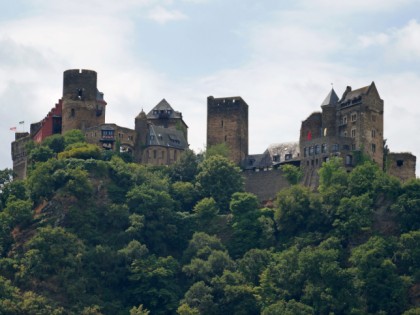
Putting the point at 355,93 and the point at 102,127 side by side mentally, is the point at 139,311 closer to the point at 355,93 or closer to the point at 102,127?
the point at 102,127

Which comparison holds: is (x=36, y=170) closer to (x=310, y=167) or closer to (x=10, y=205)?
(x=10, y=205)

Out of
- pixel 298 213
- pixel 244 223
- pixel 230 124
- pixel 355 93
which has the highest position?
pixel 355 93

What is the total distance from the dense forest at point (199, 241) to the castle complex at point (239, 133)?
2829mm

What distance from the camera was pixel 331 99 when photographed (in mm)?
137625

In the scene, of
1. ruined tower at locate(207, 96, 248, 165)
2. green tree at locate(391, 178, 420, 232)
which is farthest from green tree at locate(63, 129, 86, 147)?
green tree at locate(391, 178, 420, 232)

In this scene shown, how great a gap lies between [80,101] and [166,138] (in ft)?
29.4

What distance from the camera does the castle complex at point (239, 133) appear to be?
135 meters

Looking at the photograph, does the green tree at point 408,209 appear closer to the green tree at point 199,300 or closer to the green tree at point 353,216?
the green tree at point 353,216

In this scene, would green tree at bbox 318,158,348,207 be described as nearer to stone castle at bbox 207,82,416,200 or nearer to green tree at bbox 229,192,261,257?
stone castle at bbox 207,82,416,200

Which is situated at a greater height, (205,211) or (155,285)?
(205,211)

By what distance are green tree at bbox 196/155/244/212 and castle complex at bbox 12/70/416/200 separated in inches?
86.2

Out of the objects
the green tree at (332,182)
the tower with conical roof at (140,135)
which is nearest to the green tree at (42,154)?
the tower with conical roof at (140,135)

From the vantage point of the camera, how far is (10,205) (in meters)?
129

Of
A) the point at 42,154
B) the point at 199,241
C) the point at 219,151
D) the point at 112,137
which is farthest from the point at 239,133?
the point at 42,154
